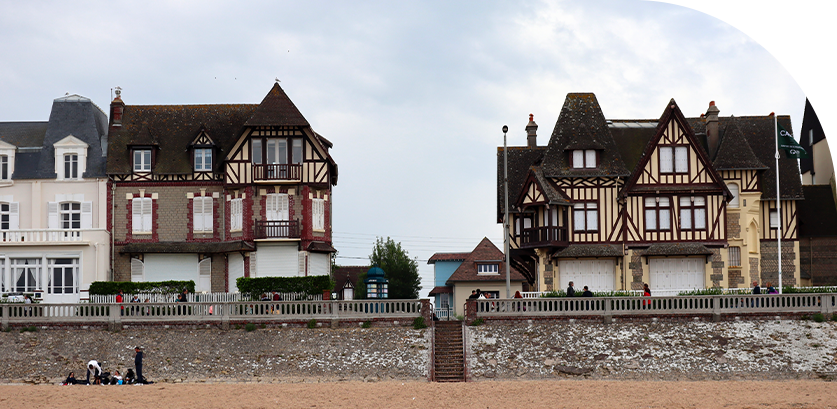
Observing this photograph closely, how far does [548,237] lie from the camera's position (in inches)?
1732

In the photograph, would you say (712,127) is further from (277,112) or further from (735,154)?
(277,112)

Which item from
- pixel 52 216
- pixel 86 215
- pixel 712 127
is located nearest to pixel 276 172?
pixel 86 215

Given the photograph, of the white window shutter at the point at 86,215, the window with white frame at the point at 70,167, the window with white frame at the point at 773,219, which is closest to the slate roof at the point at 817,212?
the window with white frame at the point at 773,219

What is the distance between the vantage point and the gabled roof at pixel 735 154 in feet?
151

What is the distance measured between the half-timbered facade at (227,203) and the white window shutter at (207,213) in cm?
5

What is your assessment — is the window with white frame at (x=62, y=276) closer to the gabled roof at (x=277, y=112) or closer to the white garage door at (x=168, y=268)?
the white garage door at (x=168, y=268)

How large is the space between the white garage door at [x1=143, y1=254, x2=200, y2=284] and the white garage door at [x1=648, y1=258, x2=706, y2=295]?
71.2ft

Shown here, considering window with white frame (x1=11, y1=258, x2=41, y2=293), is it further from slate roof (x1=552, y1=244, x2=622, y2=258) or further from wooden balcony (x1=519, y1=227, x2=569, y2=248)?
slate roof (x1=552, y1=244, x2=622, y2=258)

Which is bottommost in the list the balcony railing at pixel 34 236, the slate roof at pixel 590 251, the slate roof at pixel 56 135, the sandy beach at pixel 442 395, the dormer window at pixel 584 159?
the sandy beach at pixel 442 395

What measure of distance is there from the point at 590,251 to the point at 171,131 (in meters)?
21.3

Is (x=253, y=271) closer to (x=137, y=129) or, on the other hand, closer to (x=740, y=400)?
(x=137, y=129)

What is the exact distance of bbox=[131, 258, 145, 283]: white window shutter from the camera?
149ft

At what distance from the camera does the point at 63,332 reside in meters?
36.1

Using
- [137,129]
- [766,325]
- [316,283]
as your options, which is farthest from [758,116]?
[137,129]
